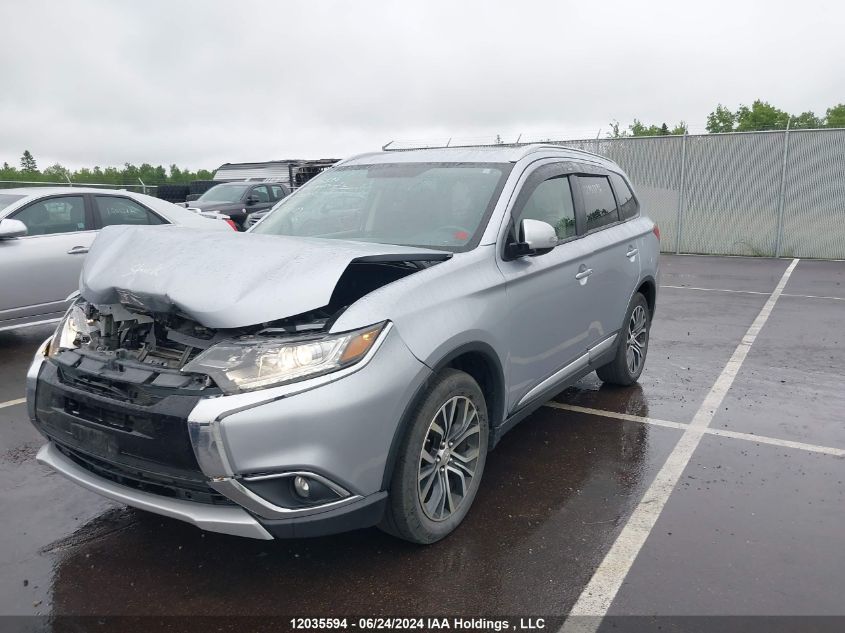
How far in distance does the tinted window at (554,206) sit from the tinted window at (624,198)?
41.9 inches

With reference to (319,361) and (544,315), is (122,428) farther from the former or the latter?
(544,315)

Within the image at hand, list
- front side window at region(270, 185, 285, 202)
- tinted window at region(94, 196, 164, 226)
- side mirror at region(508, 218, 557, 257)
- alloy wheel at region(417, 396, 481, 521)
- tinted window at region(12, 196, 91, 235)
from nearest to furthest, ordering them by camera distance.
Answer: alloy wheel at region(417, 396, 481, 521), side mirror at region(508, 218, 557, 257), tinted window at region(12, 196, 91, 235), tinted window at region(94, 196, 164, 226), front side window at region(270, 185, 285, 202)

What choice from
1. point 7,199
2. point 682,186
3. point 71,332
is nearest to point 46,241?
point 7,199

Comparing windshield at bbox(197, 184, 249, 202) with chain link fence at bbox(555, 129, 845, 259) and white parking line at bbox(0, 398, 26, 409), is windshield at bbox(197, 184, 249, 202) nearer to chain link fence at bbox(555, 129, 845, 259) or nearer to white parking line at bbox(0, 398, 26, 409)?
chain link fence at bbox(555, 129, 845, 259)

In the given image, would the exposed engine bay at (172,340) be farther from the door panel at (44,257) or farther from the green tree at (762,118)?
the green tree at (762,118)

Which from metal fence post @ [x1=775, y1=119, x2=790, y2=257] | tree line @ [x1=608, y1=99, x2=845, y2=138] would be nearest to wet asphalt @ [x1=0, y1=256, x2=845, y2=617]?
metal fence post @ [x1=775, y1=119, x2=790, y2=257]

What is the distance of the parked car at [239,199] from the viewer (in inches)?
650

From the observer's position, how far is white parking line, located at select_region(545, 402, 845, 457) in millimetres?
4422

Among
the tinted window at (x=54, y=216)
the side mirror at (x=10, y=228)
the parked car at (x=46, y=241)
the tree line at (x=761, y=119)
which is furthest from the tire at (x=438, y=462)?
the tree line at (x=761, y=119)

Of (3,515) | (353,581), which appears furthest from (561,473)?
(3,515)

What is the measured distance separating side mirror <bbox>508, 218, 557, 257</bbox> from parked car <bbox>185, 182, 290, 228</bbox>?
44.4ft

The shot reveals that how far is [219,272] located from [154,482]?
0.91m

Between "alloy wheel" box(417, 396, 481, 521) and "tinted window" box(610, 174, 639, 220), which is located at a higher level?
"tinted window" box(610, 174, 639, 220)

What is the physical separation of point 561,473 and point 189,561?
218cm
